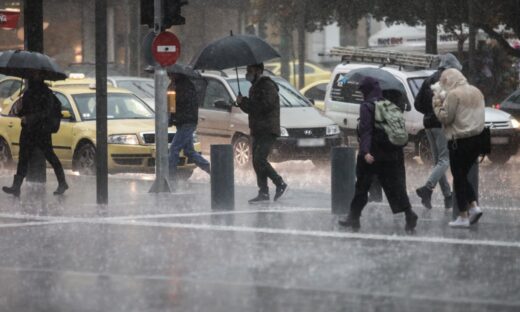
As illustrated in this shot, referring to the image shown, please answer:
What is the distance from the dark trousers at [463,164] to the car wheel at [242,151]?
29.4 feet

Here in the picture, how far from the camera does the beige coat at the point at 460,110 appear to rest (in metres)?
12.5

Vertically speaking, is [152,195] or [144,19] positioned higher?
[144,19]

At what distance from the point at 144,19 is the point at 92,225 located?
4.10m

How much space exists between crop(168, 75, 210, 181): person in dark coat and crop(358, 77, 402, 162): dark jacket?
5.32 meters

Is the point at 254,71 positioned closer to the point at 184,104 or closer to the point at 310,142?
the point at 184,104

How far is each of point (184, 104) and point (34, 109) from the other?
85.0 inches

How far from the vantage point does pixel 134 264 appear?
10.5m

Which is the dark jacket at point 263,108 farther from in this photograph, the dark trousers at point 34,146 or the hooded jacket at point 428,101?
the dark trousers at point 34,146

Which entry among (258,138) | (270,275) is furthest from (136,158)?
(270,275)

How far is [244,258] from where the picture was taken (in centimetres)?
1077

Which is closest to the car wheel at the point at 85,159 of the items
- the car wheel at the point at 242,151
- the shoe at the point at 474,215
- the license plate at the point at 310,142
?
the car wheel at the point at 242,151

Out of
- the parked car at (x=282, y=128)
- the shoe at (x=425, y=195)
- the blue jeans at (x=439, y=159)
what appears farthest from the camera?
the parked car at (x=282, y=128)

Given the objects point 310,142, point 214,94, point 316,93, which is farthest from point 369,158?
point 316,93

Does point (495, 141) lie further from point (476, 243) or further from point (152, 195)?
point (476, 243)
